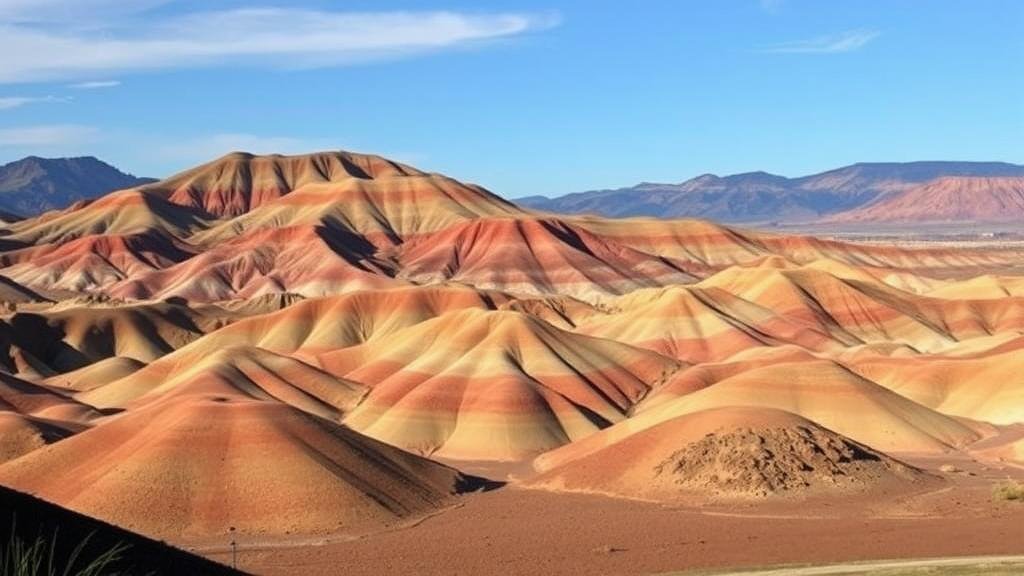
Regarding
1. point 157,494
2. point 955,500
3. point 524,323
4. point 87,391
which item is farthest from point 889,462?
point 87,391

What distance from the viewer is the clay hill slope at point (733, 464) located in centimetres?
A: 6194

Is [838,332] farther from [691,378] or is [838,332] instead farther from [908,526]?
[908,526]

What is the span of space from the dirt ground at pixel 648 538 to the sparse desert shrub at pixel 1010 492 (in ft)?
2.22

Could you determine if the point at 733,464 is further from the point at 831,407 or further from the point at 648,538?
the point at 831,407

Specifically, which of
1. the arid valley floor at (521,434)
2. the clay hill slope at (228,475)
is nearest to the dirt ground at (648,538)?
the arid valley floor at (521,434)

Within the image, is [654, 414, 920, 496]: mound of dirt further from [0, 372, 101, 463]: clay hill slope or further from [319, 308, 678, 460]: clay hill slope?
[0, 372, 101, 463]: clay hill slope

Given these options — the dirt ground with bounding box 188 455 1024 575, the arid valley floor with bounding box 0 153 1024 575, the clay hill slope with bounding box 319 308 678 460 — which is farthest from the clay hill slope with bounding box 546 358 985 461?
the dirt ground with bounding box 188 455 1024 575

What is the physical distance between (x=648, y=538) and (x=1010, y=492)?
18.2 m

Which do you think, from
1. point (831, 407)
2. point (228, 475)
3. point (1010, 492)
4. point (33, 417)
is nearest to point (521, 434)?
point (831, 407)

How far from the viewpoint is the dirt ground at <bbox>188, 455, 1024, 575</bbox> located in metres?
47.3

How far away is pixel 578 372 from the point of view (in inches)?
3986

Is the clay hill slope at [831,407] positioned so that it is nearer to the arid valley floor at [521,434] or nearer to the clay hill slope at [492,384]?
the arid valley floor at [521,434]

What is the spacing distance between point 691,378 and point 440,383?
751 inches

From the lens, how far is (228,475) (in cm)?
5844
